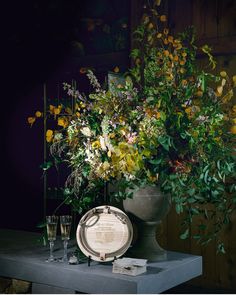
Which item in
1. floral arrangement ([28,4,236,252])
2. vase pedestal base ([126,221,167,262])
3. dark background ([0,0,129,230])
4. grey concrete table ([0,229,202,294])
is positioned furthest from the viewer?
dark background ([0,0,129,230])

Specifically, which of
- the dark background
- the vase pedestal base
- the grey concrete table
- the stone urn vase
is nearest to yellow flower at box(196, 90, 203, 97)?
the stone urn vase

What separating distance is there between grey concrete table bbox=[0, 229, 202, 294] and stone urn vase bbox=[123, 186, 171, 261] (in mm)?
63

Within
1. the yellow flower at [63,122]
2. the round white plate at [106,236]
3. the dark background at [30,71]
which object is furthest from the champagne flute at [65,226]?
the dark background at [30,71]

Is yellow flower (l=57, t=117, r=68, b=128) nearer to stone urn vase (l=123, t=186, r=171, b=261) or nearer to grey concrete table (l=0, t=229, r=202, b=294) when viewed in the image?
stone urn vase (l=123, t=186, r=171, b=261)

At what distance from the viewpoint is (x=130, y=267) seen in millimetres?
1659

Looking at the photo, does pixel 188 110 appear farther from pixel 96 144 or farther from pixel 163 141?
pixel 96 144

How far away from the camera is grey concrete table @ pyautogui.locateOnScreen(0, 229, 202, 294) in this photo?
64.3 inches

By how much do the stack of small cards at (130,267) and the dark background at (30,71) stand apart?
2.64 m

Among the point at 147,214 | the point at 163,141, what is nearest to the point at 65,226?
the point at 147,214

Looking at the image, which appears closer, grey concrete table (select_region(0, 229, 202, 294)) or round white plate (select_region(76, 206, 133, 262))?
grey concrete table (select_region(0, 229, 202, 294))

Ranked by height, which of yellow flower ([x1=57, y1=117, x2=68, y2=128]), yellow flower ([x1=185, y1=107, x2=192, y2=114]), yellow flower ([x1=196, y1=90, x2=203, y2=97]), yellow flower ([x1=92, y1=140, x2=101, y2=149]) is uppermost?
yellow flower ([x1=196, y1=90, x2=203, y2=97])

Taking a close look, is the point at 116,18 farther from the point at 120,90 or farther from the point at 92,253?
the point at 92,253

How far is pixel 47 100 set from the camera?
4305 millimetres

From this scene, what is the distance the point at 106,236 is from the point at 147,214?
0.16m
